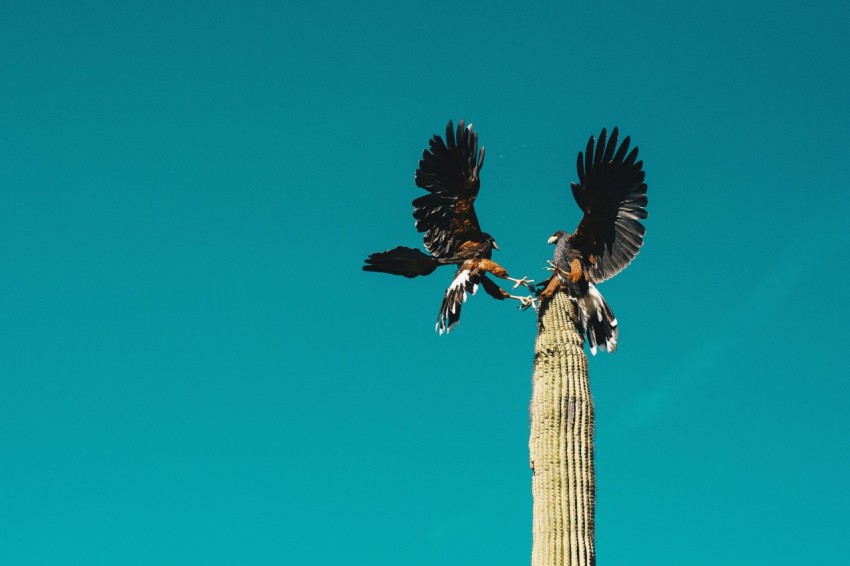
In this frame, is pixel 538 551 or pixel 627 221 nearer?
pixel 538 551

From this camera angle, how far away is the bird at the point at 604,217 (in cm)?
1365

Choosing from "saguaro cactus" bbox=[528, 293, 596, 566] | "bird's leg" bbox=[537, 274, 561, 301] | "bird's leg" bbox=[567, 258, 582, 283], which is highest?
"bird's leg" bbox=[567, 258, 582, 283]

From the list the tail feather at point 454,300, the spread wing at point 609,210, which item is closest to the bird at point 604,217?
the spread wing at point 609,210

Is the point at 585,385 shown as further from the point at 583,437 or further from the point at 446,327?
the point at 446,327

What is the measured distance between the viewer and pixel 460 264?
1410 centimetres

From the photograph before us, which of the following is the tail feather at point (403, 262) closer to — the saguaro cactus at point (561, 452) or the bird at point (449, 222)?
the bird at point (449, 222)

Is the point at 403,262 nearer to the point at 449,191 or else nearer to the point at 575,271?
the point at 449,191

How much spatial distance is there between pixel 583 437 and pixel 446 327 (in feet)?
8.46

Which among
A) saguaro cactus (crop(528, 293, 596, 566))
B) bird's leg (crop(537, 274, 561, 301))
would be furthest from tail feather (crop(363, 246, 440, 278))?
saguaro cactus (crop(528, 293, 596, 566))

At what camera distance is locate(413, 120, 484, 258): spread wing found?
14016mm

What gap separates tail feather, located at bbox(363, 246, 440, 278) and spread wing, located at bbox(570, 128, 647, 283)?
184 centimetres

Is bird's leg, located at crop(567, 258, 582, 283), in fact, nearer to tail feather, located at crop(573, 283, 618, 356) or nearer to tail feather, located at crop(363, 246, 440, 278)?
tail feather, located at crop(573, 283, 618, 356)

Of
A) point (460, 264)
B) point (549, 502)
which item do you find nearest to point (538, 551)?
point (549, 502)

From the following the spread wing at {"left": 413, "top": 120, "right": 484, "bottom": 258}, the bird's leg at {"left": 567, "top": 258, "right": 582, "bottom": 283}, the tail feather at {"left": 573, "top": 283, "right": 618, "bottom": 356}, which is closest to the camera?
the tail feather at {"left": 573, "top": 283, "right": 618, "bottom": 356}
